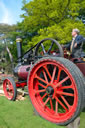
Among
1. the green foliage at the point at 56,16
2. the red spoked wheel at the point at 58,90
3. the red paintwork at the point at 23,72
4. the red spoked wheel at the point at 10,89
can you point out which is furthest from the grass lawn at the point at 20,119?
the green foliage at the point at 56,16

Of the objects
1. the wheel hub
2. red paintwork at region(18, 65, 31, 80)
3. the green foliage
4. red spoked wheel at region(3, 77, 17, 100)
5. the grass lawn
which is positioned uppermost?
the green foliage

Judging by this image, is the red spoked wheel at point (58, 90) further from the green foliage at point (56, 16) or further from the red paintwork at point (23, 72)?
the green foliage at point (56, 16)

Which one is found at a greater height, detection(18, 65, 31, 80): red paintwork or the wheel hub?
detection(18, 65, 31, 80): red paintwork

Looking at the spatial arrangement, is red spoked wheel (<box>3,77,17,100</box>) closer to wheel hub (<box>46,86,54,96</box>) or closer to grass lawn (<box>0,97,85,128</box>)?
grass lawn (<box>0,97,85,128</box>)

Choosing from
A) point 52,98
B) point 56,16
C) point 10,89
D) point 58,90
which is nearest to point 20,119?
point 52,98

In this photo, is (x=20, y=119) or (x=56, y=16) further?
(x=56, y=16)

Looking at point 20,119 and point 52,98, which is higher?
point 52,98

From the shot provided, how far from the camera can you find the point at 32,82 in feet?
6.86

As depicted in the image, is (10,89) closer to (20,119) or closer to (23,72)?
(23,72)

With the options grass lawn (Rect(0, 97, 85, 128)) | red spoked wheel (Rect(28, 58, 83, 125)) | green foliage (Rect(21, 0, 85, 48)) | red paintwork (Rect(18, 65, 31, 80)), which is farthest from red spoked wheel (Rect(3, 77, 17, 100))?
green foliage (Rect(21, 0, 85, 48))

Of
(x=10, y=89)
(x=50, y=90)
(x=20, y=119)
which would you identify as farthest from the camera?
(x=10, y=89)

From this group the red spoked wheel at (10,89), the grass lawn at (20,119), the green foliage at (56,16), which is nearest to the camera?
the grass lawn at (20,119)

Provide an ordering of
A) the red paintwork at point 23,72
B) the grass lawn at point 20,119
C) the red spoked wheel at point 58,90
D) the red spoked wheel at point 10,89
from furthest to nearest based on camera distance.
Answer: the red paintwork at point 23,72 < the red spoked wheel at point 10,89 < the grass lawn at point 20,119 < the red spoked wheel at point 58,90

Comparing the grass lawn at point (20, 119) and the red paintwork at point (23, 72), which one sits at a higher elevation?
the red paintwork at point (23, 72)
